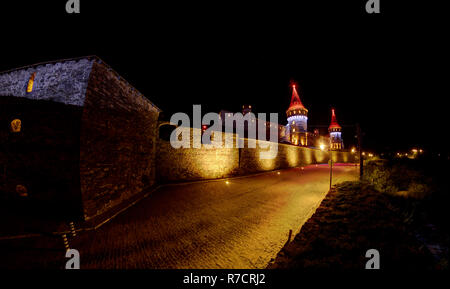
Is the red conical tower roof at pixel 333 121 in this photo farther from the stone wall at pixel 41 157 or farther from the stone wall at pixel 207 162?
the stone wall at pixel 41 157

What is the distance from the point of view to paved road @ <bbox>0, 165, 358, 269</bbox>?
11.7ft

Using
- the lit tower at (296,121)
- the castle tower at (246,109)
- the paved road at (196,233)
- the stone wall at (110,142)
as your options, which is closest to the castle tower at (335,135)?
the lit tower at (296,121)

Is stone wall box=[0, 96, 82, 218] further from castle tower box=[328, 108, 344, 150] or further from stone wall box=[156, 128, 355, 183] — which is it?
castle tower box=[328, 108, 344, 150]

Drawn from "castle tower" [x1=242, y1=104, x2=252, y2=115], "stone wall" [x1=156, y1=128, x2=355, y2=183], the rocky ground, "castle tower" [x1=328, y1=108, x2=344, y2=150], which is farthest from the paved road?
"castle tower" [x1=328, y1=108, x2=344, y2=150]

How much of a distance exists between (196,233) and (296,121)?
3943 centimetres

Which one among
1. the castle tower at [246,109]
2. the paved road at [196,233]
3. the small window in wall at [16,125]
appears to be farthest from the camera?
the castle tower at [246,109]

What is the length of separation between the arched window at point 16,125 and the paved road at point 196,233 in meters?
4.89

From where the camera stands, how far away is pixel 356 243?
3465 millimetres

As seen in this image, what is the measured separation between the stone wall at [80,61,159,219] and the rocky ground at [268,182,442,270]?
6.68 metres

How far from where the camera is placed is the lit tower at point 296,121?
37.9 m

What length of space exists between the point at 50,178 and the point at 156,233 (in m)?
4.52

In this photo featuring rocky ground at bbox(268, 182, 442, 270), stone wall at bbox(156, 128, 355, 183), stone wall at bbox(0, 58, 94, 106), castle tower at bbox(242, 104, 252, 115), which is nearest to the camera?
rocky ground at bbox(268, 182, 442, 270)

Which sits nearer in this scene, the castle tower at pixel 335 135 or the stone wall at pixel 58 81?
the stone wall at pixel 58 81
